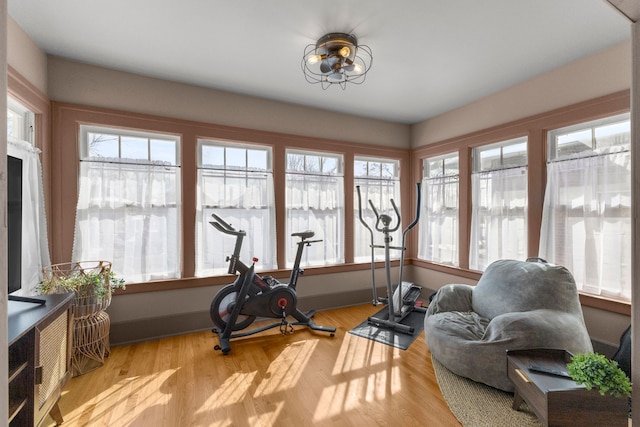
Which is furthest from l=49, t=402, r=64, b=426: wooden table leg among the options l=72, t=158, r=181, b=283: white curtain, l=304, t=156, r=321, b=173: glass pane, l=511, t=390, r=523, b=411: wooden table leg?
l=304, t=156, r=321, b=173: glass pane

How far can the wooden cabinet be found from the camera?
59.6 inches

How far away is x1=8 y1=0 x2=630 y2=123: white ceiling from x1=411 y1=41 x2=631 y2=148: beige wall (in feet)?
0.38

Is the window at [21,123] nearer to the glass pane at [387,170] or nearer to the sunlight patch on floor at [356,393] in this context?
the sunlight patch on floor at [356,393]

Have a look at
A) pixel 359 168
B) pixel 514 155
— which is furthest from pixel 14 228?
pixel 514 155

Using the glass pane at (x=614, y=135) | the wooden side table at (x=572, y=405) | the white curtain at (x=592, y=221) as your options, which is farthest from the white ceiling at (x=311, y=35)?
the wooden side table at (x=572, y=405)

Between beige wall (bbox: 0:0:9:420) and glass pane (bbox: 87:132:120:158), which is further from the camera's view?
glass pane (bbox: 87:132:120:158)

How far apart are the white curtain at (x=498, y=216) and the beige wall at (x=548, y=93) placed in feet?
2.13

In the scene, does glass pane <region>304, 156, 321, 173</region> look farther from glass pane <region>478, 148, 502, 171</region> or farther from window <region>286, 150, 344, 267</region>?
glass pane <region>478, 148, 502, 171</region>

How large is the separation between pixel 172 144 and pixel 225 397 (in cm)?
259

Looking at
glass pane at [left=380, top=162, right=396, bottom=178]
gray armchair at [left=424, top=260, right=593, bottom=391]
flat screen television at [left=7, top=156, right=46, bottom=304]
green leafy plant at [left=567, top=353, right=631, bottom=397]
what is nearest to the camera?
green leafy plant at [left=567, top=353, right=631, bottom=397]

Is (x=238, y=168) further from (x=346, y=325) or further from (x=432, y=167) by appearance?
(x=432, y=167)

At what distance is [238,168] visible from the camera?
12.0 ft

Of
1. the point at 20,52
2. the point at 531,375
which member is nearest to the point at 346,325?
the point at 531,375

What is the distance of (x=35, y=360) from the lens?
62.0 inches
